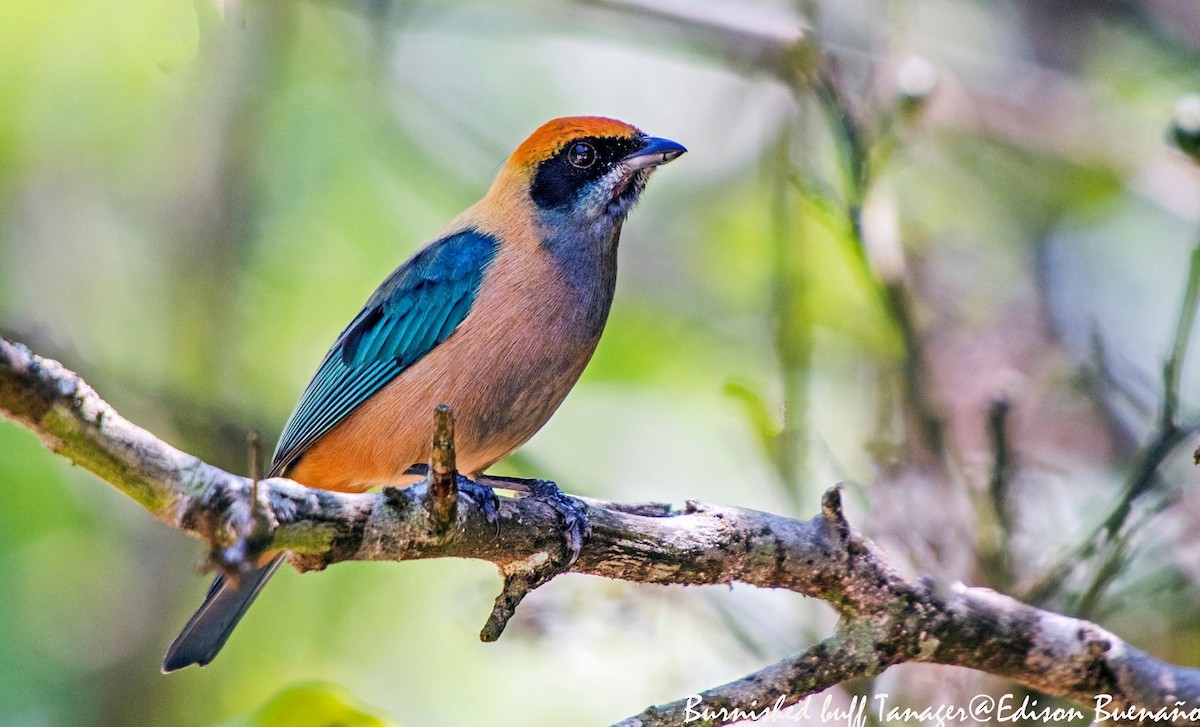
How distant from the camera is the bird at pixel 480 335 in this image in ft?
14.6

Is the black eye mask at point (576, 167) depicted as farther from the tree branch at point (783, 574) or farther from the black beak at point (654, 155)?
the tree branch at point (783, 574)

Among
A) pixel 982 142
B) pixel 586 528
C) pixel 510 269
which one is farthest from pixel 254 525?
pixel 982 142

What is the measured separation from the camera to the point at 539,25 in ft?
24.1

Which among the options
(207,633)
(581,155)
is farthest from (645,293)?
A: (207,633)

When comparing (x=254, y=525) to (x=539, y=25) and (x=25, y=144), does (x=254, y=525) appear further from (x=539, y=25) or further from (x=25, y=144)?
(x=25, y=144)

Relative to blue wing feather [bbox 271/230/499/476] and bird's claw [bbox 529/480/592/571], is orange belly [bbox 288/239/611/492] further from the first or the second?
bird's claw [bbox 529/480/592/571]

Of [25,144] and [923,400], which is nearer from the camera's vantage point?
[923,400]

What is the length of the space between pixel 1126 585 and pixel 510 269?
3046 mm

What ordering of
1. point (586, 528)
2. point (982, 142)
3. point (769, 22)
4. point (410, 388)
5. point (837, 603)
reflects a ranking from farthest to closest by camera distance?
point (982, 142), point (769, 22), point (410, 388), point (837, 603), point (586, 528)

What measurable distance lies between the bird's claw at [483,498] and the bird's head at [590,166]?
1.89 meters

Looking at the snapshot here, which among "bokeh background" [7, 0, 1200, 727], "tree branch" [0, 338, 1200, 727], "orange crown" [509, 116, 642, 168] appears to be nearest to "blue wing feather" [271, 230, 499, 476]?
"orange crown" [509, 116, 642, 168]

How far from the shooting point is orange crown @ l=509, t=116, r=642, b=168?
5180mm

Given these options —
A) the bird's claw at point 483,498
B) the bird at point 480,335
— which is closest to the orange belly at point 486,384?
the bird at point 480,335

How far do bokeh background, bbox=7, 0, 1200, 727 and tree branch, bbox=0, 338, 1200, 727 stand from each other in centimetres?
74
